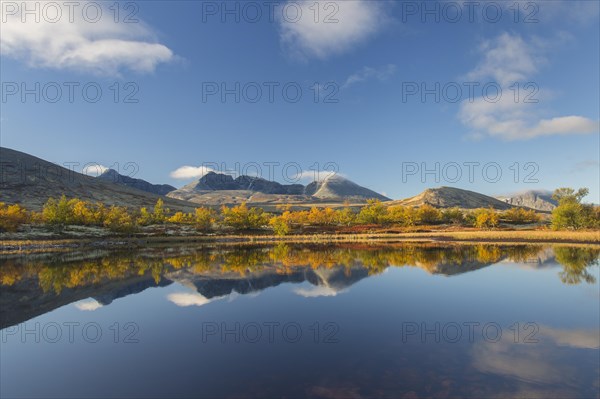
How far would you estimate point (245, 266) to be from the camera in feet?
147

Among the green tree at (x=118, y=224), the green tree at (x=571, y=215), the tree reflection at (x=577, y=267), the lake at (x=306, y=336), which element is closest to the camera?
the lake at (x=306, y=336)

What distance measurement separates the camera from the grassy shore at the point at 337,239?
237 ft

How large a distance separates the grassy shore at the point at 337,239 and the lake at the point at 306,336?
46.2m

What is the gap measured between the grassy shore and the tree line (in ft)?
30.0

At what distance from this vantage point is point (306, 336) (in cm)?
1770

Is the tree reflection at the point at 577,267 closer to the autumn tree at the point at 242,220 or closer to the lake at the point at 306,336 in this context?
the lake at the point at 306,336

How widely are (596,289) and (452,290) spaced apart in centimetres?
1089

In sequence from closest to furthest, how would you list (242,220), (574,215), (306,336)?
(306,336) < (574,215) < (242,220)

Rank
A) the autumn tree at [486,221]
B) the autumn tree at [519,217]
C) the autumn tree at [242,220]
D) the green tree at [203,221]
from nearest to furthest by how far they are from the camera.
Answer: the green tree at [203,221] < the autumn tree at [242,220] < the autumn tree at [486,221] < the autumn tree at [519,217]

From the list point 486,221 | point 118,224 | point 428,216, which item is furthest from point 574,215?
point 118,224

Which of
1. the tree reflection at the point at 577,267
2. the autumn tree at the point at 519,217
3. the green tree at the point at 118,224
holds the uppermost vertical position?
the autumn tree at the point at 519,217

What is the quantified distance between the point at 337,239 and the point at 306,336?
82720 millimetres

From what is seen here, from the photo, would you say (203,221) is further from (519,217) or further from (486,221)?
(519,217)

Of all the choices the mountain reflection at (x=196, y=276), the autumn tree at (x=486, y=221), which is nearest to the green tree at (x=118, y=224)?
the mountain reflection at (x=196, y=276)
